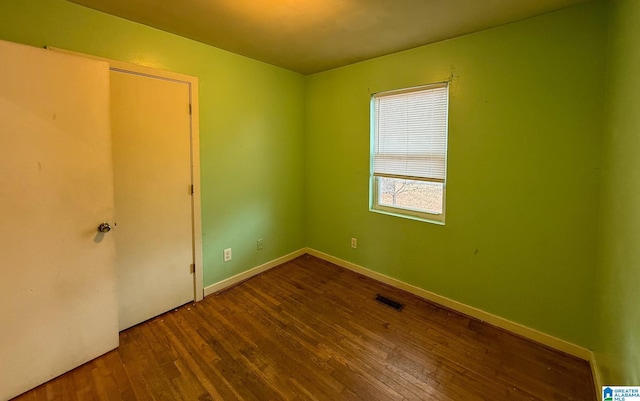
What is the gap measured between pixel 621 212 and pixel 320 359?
1.95 metres

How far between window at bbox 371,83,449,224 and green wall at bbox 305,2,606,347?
0.11m

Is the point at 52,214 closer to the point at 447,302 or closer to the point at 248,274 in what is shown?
the point at 248,274

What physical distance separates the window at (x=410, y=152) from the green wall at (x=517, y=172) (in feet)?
0.35

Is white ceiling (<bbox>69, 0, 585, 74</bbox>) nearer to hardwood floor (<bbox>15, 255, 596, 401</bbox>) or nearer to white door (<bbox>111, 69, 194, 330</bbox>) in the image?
white door (<bbox>111, 69, 194, 330</bbox>)

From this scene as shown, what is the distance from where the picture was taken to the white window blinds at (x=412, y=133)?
2.58 meters

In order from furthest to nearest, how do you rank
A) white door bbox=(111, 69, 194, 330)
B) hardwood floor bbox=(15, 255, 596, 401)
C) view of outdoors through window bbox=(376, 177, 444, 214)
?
view of outdoors through window bbox=(376, 177, 444, 214) → white door bbox=(111, 69, 194, 330) → hardwood floor bbox=(15, 255, 596, 401)

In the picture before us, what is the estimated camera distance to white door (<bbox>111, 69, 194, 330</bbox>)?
84.4 inches

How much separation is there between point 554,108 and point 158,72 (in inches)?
119

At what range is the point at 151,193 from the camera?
2312 millimetres

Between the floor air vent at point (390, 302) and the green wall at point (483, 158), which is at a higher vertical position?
the green wall at point (483, 158)

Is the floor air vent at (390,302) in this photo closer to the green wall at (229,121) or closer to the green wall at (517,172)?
the green wall at (517,172)

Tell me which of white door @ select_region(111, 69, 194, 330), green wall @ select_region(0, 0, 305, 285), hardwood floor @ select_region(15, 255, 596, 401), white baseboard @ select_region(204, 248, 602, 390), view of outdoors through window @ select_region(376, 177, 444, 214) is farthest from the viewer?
view of outdoors through window @ select_region(376, 177, 444, 214)

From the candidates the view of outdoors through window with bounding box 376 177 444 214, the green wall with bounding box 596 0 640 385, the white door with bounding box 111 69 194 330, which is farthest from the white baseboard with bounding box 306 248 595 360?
the white door with bounding box 111 69 194 330

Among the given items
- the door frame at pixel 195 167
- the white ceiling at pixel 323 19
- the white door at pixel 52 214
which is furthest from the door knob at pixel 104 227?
the white ceiling at pixel 323 19
